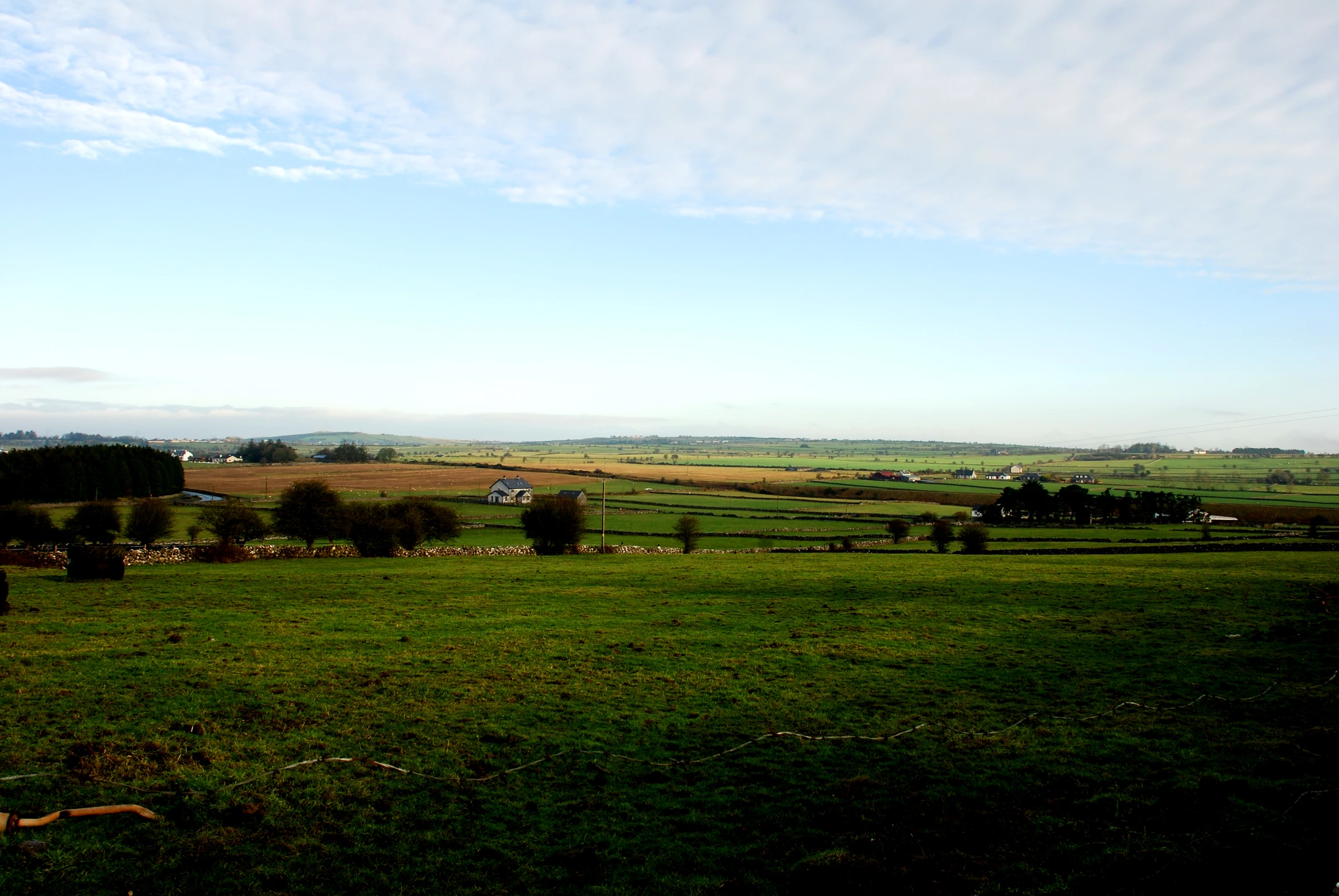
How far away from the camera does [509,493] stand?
103m

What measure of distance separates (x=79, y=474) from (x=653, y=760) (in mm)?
102713

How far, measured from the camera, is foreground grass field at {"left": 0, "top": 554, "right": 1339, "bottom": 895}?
7461 mm

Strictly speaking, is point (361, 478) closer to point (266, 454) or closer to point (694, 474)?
point (266, 454)

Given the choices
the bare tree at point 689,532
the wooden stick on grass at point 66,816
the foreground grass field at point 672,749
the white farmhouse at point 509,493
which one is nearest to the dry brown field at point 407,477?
the white farmhouse at point 509,493

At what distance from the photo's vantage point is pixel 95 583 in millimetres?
28047

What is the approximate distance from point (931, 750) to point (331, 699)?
9.97 m

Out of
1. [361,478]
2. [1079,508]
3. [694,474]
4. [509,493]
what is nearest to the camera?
[1079,508]

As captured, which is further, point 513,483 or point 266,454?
point 266,454

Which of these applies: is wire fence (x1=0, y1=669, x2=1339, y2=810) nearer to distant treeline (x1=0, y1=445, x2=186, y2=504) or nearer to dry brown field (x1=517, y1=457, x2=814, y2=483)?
distant treeline (x1=0, y1=445, x2=186, y2=504)

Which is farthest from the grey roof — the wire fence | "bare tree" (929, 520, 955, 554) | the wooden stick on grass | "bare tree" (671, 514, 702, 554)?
the wooden stick on grass

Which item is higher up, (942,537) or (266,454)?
(266,454)

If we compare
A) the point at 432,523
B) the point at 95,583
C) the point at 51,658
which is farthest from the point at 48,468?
the point at 51,658

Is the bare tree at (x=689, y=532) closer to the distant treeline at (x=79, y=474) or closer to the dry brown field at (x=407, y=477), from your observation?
the dry brown field at (x=407, y=477)

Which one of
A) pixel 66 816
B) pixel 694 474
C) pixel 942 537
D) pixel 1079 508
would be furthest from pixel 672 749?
pixel 694 474
